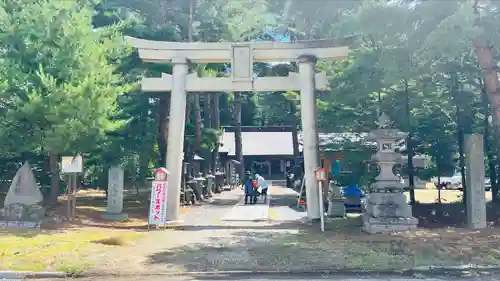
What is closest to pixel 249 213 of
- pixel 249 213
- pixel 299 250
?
pixel 249 213

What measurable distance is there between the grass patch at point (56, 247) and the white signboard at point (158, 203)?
1103mm

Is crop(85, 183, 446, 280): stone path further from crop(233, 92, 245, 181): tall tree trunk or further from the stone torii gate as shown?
crop(233, 92, 245, 181): tall tree trunk

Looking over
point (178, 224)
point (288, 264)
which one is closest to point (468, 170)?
point (288, 264)

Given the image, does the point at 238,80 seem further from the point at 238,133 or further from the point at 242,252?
the point at 238,133

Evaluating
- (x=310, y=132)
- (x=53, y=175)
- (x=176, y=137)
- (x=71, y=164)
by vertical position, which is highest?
→ (x=310, y=132)

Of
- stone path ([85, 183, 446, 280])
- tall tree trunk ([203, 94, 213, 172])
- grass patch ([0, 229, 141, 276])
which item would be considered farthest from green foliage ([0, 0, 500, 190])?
tall tree trunk ([203, 94, 213, 172])

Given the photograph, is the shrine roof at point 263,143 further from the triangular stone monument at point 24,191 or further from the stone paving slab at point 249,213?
the triangular stone monument at point 24,191

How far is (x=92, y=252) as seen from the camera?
32.0ft

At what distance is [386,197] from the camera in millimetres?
12820

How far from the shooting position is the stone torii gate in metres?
14.8

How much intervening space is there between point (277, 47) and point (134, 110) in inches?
273

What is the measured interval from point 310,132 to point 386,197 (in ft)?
10.8

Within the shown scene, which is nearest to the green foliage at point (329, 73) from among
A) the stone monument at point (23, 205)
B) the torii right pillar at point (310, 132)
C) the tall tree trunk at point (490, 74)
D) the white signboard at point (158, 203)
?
the tall tree trunk at point (490, 74)

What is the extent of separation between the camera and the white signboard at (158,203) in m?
13.5
